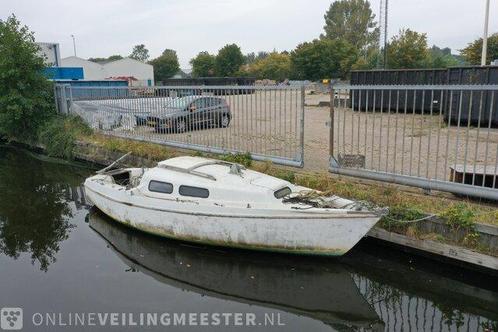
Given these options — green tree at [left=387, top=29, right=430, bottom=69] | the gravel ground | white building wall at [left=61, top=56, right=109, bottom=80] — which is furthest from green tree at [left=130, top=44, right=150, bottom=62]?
the gravel ground

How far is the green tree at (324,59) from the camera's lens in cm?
6284

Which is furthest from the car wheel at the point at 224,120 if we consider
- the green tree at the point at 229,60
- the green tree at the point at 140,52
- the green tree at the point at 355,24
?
the green tree at the point at 140,52

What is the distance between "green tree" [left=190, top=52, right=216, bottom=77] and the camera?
78.7 m

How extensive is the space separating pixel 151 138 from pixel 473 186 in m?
9.37

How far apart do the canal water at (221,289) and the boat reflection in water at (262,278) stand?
2 centimetres

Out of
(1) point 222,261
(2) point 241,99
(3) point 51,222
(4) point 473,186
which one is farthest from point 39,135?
(4) point 473,186

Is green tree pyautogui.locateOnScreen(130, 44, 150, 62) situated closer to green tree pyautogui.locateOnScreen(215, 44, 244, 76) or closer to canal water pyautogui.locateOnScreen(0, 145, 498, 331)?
green tree pyautogui.locateOnScreen(215, 44, 244, 76)

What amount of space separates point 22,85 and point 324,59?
168ft

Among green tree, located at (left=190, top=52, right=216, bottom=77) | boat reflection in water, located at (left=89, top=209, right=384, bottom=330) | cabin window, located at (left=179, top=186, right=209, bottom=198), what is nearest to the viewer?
boat reflection in water, located at (left=89, top=209, right=384, bottom=330)

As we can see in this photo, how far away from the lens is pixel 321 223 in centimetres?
675

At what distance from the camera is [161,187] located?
804 centimetres

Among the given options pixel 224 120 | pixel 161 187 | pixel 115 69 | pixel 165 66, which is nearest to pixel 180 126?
pixel 224 120

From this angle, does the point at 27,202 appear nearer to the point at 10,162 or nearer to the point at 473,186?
the point at 10,162

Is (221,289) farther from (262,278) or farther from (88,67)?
(88,67)
